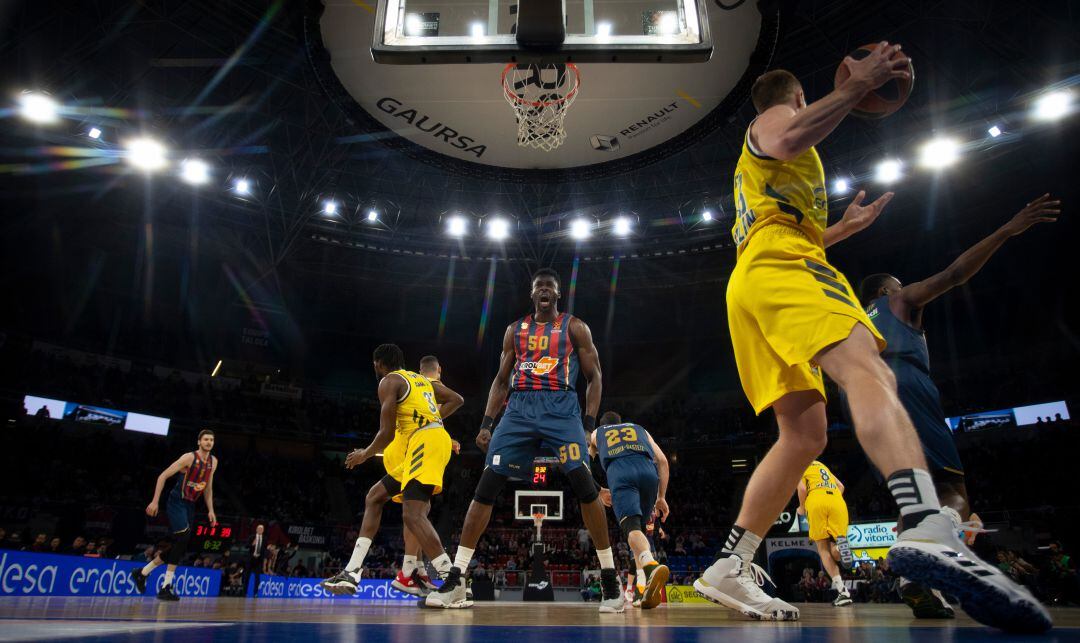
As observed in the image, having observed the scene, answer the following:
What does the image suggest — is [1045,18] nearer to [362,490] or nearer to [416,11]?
[416,11]

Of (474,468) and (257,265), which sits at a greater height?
(257,265)

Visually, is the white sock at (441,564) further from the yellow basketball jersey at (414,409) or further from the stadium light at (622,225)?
the stadium light at (622,225)

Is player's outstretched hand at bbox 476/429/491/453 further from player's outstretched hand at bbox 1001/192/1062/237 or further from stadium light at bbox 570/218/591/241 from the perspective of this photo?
stadium light at bbox 570/218/591/241

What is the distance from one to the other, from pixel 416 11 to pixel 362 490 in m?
20.1

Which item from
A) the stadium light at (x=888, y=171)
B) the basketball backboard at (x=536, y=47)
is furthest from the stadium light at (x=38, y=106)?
the stadium light at (x=888, y=171)

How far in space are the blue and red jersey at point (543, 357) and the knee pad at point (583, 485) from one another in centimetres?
65

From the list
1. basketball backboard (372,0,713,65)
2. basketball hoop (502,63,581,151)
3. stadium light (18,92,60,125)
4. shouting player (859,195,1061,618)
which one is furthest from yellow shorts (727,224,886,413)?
stadium light (18,92,60,125)

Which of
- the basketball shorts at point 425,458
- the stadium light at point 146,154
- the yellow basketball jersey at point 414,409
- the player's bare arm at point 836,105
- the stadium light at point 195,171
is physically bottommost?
the basketball shorts at point 425,458

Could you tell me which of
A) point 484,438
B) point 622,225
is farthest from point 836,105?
point 622,225

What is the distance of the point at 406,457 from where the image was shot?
18.5 ft

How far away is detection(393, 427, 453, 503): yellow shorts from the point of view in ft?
18.1

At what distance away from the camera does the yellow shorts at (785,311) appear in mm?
2264

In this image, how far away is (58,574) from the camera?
9195 millimetres

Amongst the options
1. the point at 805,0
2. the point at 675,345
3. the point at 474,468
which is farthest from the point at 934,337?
the point at 474,468
